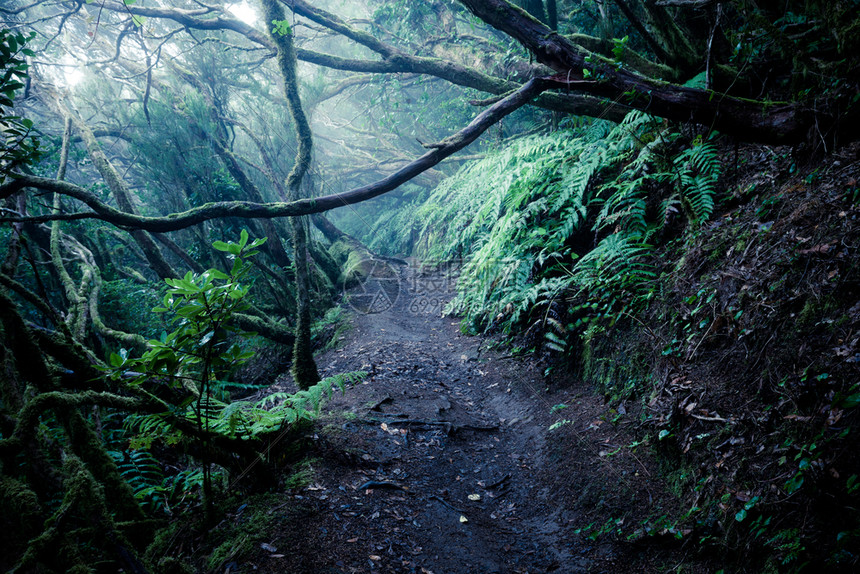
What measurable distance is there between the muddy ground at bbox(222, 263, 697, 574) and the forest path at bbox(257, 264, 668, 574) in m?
0.01

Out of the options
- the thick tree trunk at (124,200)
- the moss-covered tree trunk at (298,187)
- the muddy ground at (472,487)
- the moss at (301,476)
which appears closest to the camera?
the muddy ground at (472,487)

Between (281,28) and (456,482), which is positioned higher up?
(281,28)

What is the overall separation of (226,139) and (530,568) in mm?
12021

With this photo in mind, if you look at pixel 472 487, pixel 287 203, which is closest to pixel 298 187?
pixel 287 203

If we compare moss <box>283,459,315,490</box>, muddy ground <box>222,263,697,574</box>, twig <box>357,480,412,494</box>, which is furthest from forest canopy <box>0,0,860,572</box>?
twig <box>357,480,412,494</box>

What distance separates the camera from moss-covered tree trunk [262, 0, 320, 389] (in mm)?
4480

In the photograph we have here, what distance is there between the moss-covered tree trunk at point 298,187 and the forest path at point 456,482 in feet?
2.01

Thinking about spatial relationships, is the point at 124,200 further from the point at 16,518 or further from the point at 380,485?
the point at 16,518

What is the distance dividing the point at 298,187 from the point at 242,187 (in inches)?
252

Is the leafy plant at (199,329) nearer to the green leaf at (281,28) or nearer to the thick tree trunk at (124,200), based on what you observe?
the green leaf at (281,28)

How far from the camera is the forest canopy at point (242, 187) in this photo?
1876mm

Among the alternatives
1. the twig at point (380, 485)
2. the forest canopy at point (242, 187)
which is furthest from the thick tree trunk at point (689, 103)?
the twig at point (380, 485)

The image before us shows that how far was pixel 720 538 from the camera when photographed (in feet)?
6.32

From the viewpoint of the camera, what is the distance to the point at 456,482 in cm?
329
